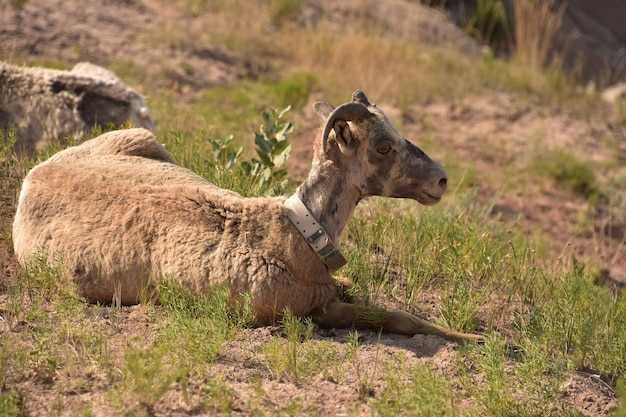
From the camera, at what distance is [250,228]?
578 cm

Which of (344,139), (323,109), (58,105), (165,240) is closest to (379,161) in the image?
(344,139)

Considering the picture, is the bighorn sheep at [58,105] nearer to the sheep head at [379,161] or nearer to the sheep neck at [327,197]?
the sheep neck at [327,197]

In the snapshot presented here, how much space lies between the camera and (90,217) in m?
5.84

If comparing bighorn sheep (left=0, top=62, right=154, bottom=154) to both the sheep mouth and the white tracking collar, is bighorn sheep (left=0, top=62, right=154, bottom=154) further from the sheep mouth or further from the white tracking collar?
the sheep mouth

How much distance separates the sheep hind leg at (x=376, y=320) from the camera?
19.1 ft

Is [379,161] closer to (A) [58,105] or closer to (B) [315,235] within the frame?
(B) [315,235]

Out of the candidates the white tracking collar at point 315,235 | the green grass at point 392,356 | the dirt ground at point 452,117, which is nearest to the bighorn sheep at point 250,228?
the white tracking collar at point 315,235

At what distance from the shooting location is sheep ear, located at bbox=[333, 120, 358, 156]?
5.71m

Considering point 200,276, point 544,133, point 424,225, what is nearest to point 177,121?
point 424,225

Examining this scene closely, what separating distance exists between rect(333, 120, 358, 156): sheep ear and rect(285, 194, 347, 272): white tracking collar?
0.44 m

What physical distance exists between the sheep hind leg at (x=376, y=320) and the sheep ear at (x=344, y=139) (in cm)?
99

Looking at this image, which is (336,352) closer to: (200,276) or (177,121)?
(200,276)

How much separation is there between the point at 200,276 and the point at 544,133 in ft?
29.7

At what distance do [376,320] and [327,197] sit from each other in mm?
854
